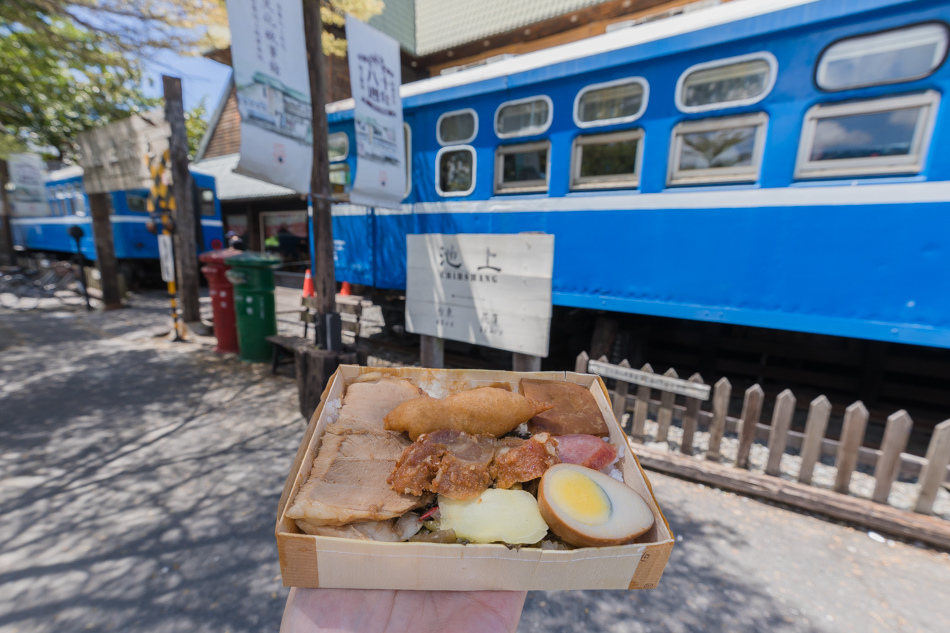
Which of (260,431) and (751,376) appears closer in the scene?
(260,431)

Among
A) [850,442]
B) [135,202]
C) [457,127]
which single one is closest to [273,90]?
[457,127]

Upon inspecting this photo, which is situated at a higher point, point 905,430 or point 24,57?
point 24,57

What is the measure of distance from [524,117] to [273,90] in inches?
99.8

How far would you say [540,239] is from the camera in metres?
3.28

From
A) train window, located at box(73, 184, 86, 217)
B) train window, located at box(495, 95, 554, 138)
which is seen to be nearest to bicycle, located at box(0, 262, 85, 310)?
train window, located at box(73, 184, 86, 217)

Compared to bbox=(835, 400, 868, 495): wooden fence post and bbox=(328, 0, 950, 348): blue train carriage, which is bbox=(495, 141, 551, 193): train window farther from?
bbox=(835, 400, 868, 495): wooden fence post

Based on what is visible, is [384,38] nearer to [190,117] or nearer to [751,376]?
[751,376]

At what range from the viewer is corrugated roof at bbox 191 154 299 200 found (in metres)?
13.8

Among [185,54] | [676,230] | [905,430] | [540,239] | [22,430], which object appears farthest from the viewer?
[185,54]

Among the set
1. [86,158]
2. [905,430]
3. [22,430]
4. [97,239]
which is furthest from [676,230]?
[97,239]

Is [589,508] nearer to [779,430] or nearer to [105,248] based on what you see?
[779,430]

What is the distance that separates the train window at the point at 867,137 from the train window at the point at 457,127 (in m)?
3.25

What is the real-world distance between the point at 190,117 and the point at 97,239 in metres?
18.3

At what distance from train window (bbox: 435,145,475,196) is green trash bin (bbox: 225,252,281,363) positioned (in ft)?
8.99
